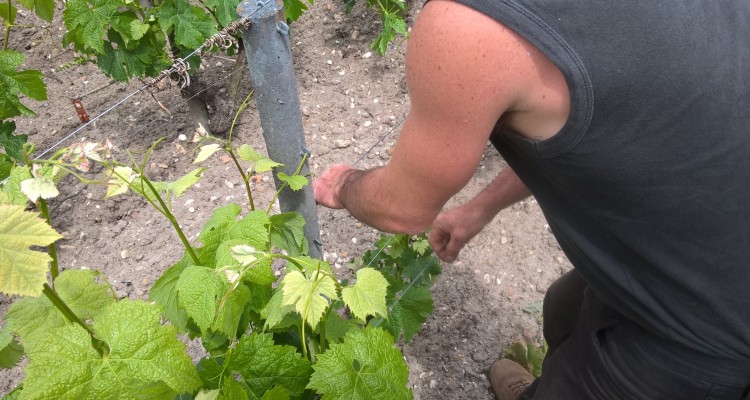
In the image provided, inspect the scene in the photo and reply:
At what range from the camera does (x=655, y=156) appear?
1043 millimetres

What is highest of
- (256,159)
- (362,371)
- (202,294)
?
(256,159)

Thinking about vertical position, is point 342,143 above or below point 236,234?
below

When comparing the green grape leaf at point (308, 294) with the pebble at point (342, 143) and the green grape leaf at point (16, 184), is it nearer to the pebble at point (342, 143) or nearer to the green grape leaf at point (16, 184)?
the green grape leaf at point (16, 184)

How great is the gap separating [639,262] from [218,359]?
3.37 ft

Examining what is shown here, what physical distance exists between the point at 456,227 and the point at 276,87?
2.41 feet

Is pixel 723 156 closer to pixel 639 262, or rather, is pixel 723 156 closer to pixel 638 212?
pixel 638 212

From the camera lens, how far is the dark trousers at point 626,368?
132 cm

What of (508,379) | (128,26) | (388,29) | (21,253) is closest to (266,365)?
(21,253)

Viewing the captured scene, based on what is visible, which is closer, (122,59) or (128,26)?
(128,26)

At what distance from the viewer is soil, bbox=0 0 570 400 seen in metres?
2.51

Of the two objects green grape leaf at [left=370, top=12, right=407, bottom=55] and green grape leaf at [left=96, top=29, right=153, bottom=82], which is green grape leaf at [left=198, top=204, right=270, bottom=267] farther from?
green grape leaf at [left=370, top=12, right=407, bottom=55]

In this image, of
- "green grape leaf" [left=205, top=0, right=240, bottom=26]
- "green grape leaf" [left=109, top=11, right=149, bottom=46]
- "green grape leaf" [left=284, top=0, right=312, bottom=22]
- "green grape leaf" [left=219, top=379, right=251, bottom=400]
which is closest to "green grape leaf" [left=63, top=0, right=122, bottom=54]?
"green grape leaf" [left=109, top=11, right=149, bottom=46]

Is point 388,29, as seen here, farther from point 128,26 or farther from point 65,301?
point 65,301

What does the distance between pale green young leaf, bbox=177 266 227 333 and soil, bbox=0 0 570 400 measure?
1283 mm
